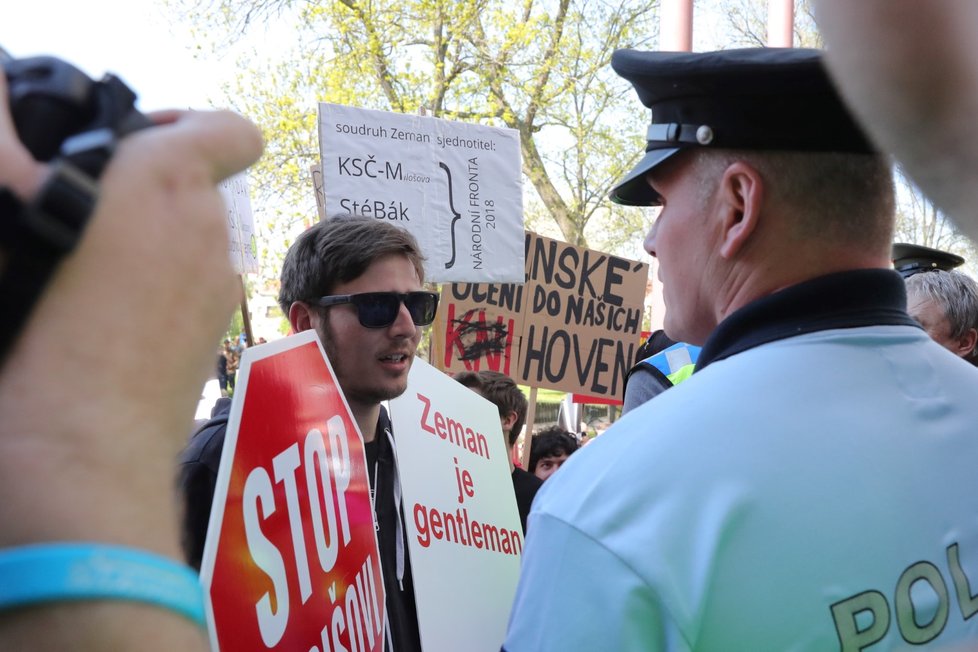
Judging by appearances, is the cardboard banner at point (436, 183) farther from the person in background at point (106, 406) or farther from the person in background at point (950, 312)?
the person in background at point (106, 406)

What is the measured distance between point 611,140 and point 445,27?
17.5 feet

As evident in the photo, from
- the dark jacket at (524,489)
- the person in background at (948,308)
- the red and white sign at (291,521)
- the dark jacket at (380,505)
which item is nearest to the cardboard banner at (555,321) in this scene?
the dark jacket at (524,489)

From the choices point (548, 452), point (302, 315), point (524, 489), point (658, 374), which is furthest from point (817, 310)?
point (548, 452)

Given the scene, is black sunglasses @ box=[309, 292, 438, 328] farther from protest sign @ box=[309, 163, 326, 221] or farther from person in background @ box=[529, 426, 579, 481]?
person in background @ box=[529, 426, 579, 481]

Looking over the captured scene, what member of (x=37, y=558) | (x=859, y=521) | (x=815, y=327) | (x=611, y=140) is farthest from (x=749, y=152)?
(x=611, y=140)

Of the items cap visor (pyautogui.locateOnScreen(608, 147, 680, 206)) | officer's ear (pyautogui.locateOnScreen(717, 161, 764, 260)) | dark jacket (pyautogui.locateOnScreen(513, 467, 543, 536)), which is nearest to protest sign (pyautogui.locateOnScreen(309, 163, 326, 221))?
dark jacket (pyautogui.locateOnScreen(513, 467, 543, 536))

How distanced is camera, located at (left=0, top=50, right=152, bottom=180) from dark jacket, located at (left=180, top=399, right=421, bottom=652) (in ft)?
3.58

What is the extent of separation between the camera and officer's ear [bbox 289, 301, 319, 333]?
101 inches

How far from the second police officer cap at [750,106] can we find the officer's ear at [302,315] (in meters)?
1.33

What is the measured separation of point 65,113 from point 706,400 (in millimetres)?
805

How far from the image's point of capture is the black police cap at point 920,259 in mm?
4004

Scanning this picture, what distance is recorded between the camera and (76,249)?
50 cm

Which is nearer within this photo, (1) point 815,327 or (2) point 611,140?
(1) point 815,327

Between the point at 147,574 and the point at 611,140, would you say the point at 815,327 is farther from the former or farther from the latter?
the point at 611,140
